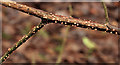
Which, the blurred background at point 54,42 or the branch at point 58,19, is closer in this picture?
the branch at point 58,19

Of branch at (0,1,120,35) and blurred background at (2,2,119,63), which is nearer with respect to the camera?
branch at (0,1,120,35)

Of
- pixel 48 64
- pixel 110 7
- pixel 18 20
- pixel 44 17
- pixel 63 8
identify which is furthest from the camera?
pixel 110 7

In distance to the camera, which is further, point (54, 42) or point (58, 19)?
point (54, 42)

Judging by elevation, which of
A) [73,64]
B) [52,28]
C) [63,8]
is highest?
[63,8]

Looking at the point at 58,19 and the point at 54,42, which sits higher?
the point at 58,19

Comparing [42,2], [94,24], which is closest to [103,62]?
[42,2]

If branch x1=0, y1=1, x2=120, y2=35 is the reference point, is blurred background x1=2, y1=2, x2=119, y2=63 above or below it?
below

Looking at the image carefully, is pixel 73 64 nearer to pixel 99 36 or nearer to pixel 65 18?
pixel 99 36

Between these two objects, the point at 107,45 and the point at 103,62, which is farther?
the point at 107,45

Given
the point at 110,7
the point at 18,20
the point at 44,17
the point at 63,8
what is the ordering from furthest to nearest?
the point at 110,7 < the point at 63,8 < the point at 18,20 < the point at 44,17

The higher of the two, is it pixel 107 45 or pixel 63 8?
pixel 63 8

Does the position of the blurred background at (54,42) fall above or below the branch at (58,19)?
below
